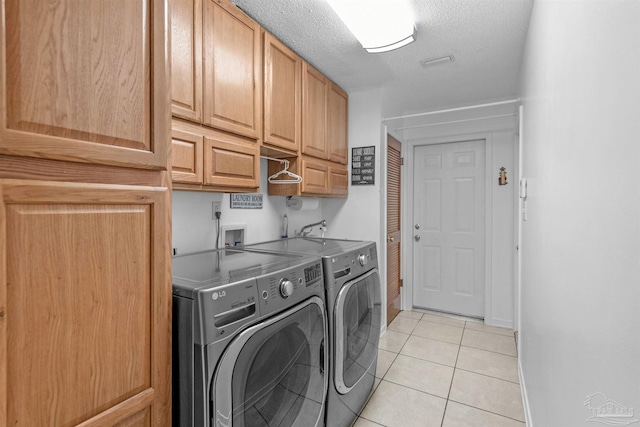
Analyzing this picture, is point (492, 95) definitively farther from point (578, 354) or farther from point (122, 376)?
point (122, 376)

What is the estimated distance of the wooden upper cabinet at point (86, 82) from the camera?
2.03ft

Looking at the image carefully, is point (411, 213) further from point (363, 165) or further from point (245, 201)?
point (245, 201)

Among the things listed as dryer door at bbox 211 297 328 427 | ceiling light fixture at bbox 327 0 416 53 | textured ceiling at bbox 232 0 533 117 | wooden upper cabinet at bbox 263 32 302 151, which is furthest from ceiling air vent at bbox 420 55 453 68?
dryer door at bbox 211 297 328 427

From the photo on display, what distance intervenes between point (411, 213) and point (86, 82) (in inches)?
136

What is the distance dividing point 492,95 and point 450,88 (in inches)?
21.2

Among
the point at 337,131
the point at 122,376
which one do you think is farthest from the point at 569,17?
the point at 337,131

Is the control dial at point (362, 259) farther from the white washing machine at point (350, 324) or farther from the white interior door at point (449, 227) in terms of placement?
the white interior door at point (449, 227)

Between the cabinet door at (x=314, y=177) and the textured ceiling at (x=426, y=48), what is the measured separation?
0.79 meters

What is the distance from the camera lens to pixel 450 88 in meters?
2.95

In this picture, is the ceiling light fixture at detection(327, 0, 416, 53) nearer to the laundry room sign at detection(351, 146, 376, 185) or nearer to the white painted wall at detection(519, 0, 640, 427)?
the white painted wall at detection(519, 0, 640, 427)

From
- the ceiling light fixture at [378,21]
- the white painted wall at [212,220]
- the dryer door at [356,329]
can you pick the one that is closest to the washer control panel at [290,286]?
the dryer door at [356,329]

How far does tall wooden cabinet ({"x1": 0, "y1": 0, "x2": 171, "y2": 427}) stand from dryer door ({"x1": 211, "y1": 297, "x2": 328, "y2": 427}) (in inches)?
7.7

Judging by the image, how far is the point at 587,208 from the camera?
817 mm

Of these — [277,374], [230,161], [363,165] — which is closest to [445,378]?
[277,374]
